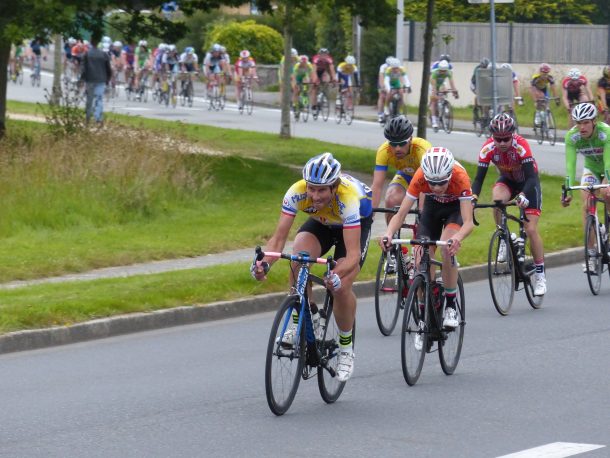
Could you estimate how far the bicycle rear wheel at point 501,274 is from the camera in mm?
13516

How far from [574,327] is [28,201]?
7.76 meters

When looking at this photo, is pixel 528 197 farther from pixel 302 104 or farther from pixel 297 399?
pixel 302 104

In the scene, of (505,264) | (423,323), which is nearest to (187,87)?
(505,264)

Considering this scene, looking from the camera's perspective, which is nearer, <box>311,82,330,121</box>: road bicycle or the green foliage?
<box>311,82,330,121</box>: road bicycle

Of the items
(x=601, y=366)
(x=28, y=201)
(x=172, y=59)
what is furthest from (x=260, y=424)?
(x=172, y=59)

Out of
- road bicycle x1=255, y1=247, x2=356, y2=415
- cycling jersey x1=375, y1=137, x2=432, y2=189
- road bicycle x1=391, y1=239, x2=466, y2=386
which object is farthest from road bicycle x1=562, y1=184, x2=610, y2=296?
road bicycle x1=255, y1=247, x2=356, y2=415

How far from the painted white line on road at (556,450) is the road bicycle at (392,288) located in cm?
424

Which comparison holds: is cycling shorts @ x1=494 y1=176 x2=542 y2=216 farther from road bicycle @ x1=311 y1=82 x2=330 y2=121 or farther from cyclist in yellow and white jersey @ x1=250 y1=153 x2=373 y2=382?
road bicycle @ x1=311 y1=82 x2=330 y2=121

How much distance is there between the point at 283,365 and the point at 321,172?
1139 mm

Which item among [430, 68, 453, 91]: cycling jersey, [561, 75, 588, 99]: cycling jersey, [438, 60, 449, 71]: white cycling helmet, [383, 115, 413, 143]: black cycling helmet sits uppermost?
[438, 60, 449, 71]: white cycling helmet

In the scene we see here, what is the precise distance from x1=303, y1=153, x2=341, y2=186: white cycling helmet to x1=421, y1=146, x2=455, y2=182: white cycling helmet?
5.85 feet

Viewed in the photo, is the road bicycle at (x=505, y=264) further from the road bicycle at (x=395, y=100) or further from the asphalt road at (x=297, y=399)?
the road bicycle at (x=395, y=100)

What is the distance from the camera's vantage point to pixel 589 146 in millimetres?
14648

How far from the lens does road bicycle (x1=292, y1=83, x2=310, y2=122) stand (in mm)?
40219
